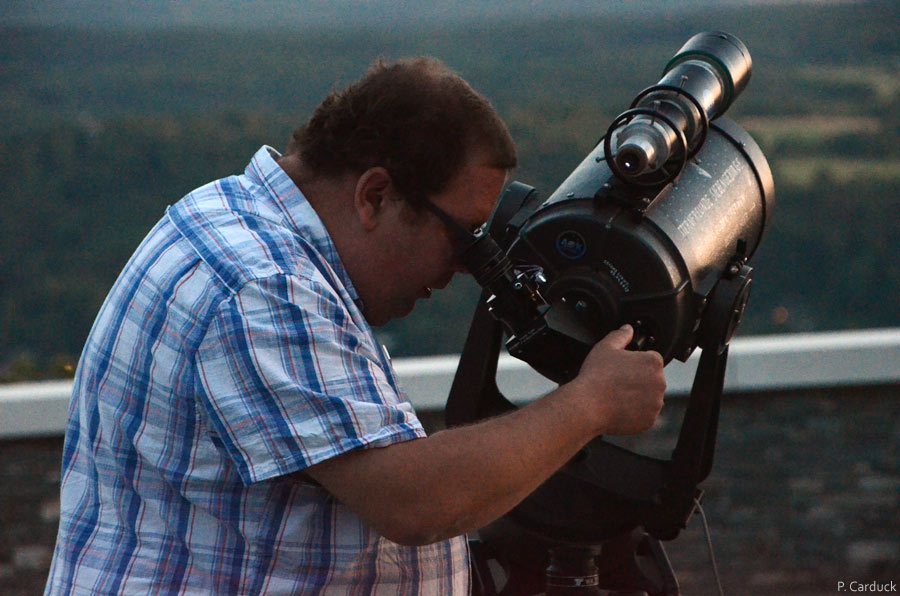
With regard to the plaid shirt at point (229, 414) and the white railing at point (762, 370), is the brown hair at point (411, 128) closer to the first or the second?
the plaid shirt at point (229, 414)

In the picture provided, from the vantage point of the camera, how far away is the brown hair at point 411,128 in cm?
157

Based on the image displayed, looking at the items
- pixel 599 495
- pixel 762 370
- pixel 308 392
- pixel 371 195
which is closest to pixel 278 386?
pixel 308 392

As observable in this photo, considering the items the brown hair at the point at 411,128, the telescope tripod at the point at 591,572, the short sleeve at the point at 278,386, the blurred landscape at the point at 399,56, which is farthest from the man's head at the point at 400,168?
the blurred landscape at the point at 399,56

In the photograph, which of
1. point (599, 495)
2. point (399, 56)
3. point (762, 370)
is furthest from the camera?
→ point (399, 56)

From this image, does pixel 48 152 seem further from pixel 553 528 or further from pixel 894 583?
pixel 894 583

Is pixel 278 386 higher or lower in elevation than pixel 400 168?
lower

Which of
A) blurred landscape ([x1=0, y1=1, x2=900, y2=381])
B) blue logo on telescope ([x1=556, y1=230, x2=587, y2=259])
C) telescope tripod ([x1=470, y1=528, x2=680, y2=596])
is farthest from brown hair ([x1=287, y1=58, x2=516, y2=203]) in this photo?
blurred landscape ([x1=0, y1=1, x2=900, y2=381])

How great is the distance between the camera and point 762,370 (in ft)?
13.2

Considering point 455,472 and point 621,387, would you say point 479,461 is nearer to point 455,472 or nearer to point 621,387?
point 455,472

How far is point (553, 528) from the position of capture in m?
1.94

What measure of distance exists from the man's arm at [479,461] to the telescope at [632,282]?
0.62 feet

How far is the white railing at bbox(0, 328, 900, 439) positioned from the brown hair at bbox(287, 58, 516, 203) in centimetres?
223

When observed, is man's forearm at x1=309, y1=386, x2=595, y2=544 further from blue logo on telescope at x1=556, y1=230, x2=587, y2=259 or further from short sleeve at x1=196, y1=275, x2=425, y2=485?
blue logo on telescope at x1=556, y1=230, x2=587, y2=259

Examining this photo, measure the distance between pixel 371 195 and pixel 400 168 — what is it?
2.6 inches
